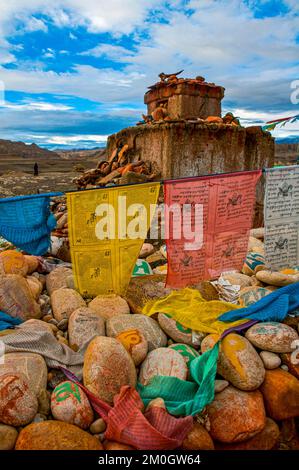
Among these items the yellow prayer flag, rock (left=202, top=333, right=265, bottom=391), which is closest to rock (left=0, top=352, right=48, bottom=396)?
the yellow prayer flag

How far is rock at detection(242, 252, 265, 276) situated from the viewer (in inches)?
205

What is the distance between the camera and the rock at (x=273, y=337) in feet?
11.3

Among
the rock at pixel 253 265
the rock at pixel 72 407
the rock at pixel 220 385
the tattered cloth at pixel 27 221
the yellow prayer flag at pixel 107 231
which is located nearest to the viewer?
the rock at pixel 72 407

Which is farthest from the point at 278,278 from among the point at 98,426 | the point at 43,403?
the point at 43,403

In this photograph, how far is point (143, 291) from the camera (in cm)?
459

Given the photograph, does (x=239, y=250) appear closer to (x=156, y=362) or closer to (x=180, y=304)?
(x=180, y=304)

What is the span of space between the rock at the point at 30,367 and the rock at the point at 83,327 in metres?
0.49

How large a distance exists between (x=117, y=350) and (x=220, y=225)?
88.7 inches

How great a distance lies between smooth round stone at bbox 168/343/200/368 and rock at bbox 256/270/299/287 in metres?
1.58

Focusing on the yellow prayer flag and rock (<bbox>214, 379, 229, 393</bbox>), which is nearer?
rock (<bbox>214, 379, 229, 393</bbox>)

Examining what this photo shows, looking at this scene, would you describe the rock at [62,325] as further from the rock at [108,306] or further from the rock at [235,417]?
the rock at [235,417]

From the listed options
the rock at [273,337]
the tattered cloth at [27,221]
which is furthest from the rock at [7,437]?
the rock at [273,337]

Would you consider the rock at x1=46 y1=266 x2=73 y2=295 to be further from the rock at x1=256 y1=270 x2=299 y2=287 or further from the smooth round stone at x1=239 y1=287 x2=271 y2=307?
the rock at x1=256 y1=270 x2=299 y2=287
